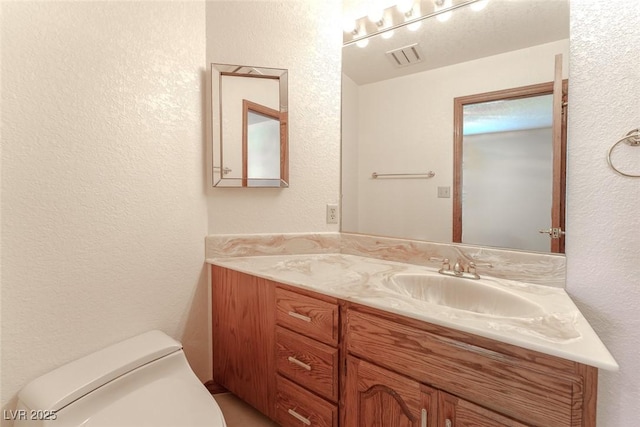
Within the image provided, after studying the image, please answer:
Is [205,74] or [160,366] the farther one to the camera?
[205,74]

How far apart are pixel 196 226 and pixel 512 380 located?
1421 mm

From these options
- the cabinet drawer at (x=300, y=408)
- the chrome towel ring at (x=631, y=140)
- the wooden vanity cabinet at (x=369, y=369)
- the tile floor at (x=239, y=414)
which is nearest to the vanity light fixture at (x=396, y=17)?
the chrome towel ring at (x=631, y=140)

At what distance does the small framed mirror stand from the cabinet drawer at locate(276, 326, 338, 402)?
799 mm

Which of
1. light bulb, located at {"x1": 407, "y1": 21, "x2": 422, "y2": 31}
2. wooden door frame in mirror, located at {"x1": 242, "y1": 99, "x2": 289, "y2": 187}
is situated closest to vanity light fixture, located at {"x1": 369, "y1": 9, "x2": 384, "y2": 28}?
light bulb, located at {"x1": 407, "y1": 21, "x2": 422, "y2": 31}

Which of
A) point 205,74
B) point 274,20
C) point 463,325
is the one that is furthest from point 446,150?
point 205,74

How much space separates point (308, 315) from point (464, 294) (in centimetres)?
63

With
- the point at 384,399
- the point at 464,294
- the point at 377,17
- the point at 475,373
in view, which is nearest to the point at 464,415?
the point at 475,373

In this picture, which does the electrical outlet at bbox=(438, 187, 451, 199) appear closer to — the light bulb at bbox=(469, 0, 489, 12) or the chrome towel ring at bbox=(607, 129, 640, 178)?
the chrome towel ring at bbox=(607, 129, 640, 178)

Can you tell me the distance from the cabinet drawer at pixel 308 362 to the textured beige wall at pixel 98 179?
0.59 m

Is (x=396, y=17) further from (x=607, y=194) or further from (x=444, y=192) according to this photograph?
(x=607, y=194)

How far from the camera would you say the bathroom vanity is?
0.69 m

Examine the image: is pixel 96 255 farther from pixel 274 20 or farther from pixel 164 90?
pixel 274 20

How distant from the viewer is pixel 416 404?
867 millimetres

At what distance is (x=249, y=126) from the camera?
1540mm
